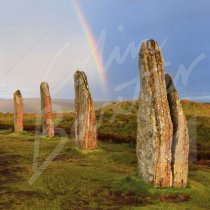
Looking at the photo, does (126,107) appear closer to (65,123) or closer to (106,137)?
(65,123)

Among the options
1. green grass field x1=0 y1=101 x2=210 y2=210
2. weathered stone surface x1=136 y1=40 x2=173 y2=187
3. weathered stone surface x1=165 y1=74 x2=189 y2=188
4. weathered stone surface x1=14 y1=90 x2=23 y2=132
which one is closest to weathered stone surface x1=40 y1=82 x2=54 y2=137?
weathered stone surface x1=14 y1=90 x2=23 y2=132

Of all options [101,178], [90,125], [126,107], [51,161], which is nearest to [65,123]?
[126,107]

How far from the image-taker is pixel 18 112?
44.5m

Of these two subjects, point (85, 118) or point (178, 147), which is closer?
point (178, 147)

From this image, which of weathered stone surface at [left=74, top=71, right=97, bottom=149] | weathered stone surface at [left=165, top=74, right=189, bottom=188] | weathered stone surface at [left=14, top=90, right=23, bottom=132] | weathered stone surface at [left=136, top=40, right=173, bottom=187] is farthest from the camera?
weathered stone surface at [left=14, top=90, right=23, bottom=132]

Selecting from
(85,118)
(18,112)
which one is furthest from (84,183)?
(18,112)

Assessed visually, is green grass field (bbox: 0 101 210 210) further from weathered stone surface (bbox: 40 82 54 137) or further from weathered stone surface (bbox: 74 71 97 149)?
weathered stone surface (bbox: 40 82 54 137)

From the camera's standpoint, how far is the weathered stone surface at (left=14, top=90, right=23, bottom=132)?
44.0 m

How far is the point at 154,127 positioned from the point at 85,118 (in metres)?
12.2

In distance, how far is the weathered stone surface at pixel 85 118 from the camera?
28.8 m

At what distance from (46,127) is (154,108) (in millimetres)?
24057

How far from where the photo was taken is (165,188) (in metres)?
17.4

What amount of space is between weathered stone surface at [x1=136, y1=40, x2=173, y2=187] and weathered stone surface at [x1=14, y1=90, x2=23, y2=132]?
2782cm

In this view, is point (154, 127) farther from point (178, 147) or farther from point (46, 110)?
point (46, 110)
